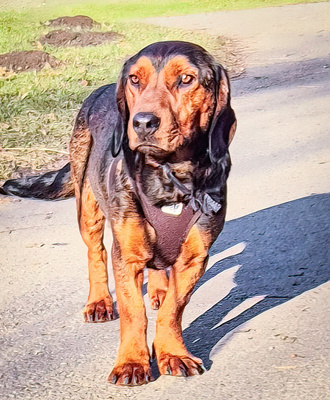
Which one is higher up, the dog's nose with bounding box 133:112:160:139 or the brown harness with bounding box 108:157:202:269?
the dog's nose with bounding box 133:112:160:139

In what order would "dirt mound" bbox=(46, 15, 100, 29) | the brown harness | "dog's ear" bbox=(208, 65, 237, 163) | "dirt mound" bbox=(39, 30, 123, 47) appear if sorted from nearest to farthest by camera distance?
"dog's ear" bbox=(208, 65, 237, 163) → the brown harness → "dirt mound" bbox=(39, 30, 123, 47) → "dirt mound" bbox=(46, 15, 100, 29)

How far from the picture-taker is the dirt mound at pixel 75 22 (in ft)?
42.8

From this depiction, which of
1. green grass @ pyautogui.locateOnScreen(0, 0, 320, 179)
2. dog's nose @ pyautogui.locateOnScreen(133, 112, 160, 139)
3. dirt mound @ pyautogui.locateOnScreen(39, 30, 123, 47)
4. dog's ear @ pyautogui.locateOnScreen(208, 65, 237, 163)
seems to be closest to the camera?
dog's nose @ pyautogui.locateOnScreen(133, 112, 160, 139)

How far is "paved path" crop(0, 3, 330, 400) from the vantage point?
12.3ft

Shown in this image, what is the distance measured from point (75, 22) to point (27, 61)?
2.64 m

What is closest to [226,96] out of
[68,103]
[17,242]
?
[17,242]

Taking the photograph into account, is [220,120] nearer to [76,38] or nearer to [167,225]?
[167,225]

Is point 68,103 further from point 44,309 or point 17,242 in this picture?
point 44,309

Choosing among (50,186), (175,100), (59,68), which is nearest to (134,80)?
(175,100)

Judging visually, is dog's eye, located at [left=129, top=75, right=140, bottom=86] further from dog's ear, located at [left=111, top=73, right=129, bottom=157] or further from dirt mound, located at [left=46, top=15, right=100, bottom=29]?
dirt mound, located at [left=46, top=15, right=100, bottom=29]

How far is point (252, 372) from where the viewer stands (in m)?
3.80

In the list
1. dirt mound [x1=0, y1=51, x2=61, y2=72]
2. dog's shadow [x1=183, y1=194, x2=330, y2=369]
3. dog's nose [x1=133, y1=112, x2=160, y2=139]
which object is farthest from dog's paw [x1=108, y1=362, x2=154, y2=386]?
dirt mound [x1=0, y1=51, x2=61, y2=72]

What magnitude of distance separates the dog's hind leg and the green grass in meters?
2.68

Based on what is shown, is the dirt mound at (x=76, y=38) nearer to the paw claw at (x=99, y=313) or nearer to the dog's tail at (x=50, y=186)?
the dog's tail at (x=50, y=186)
